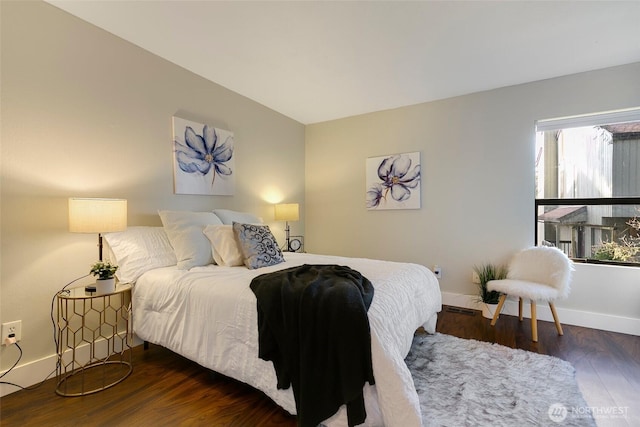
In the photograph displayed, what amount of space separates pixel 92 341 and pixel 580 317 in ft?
14.0

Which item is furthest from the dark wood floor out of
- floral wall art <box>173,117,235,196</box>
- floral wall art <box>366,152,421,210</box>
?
floral wall art <box>366,152,421,210</box>

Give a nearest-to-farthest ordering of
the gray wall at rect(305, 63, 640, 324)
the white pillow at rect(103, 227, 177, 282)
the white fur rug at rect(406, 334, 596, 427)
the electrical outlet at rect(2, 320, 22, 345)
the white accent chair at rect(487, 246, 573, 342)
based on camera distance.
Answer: the white fur rug at rect(406, 334, 596, 427)
the electrical outlet at rect(2, 320, 22, 345)
the white pillow at rect(103, 227, 177, 282)
the white accent chair at rect(487, 246, 573, 342)
the gray wall at rect(305, 63, 640, 324)

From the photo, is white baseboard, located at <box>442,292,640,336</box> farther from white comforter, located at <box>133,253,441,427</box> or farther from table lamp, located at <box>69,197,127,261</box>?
table lamp, located at <box>69,197,127,261</box>

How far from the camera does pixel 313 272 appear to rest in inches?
72.9

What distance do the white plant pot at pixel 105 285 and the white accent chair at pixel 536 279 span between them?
310 centimetres

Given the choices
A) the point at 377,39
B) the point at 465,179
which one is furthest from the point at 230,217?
the point at 465,179

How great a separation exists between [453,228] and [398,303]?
212 cm

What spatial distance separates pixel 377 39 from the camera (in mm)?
2236

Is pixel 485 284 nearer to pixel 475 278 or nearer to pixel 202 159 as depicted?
pixel 475 278

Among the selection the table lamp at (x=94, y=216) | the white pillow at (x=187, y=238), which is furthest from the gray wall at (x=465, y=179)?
the table lamp at (x=94, y=216)

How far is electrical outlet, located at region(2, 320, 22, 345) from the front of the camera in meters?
1.68

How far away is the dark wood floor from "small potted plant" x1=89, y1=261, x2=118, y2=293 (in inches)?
24.3

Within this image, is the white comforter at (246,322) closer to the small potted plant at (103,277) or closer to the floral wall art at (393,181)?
the small potted plant at (103,277)

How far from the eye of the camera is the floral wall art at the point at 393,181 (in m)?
3.54
